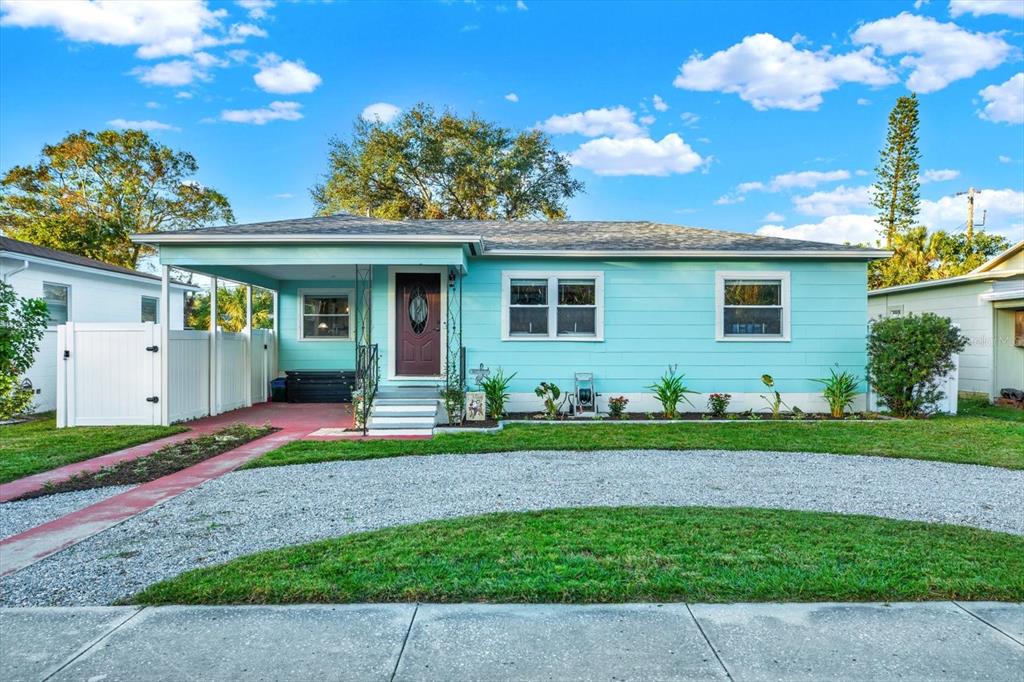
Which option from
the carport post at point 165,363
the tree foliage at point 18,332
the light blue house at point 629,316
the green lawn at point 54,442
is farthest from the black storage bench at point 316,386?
the tree foliage at point 18,332

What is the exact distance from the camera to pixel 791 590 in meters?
3.17

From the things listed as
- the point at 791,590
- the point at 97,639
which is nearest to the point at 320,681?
the point at 97,639

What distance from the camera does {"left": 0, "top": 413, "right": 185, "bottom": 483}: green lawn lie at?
6.68 m

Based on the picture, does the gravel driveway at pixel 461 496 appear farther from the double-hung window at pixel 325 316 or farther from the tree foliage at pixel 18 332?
the double-hung window at pixel 325 316

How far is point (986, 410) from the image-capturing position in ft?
38.5

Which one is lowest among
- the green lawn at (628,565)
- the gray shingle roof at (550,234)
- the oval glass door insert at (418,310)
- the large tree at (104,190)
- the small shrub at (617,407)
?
the green lawn at (628,565)

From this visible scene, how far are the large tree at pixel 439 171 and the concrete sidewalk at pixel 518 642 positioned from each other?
25.5 meters

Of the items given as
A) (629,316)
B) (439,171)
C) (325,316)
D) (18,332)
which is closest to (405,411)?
(629,316)

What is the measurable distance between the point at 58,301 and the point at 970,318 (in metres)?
21.0

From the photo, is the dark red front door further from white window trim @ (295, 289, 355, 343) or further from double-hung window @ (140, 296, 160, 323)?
double-hung window @ (140, 296, 160, 323)

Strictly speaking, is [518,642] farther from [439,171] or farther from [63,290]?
[439,171]

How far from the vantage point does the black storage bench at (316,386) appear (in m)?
13.3

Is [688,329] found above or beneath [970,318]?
beneath

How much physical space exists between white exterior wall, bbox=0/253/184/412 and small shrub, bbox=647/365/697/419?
11.0m
